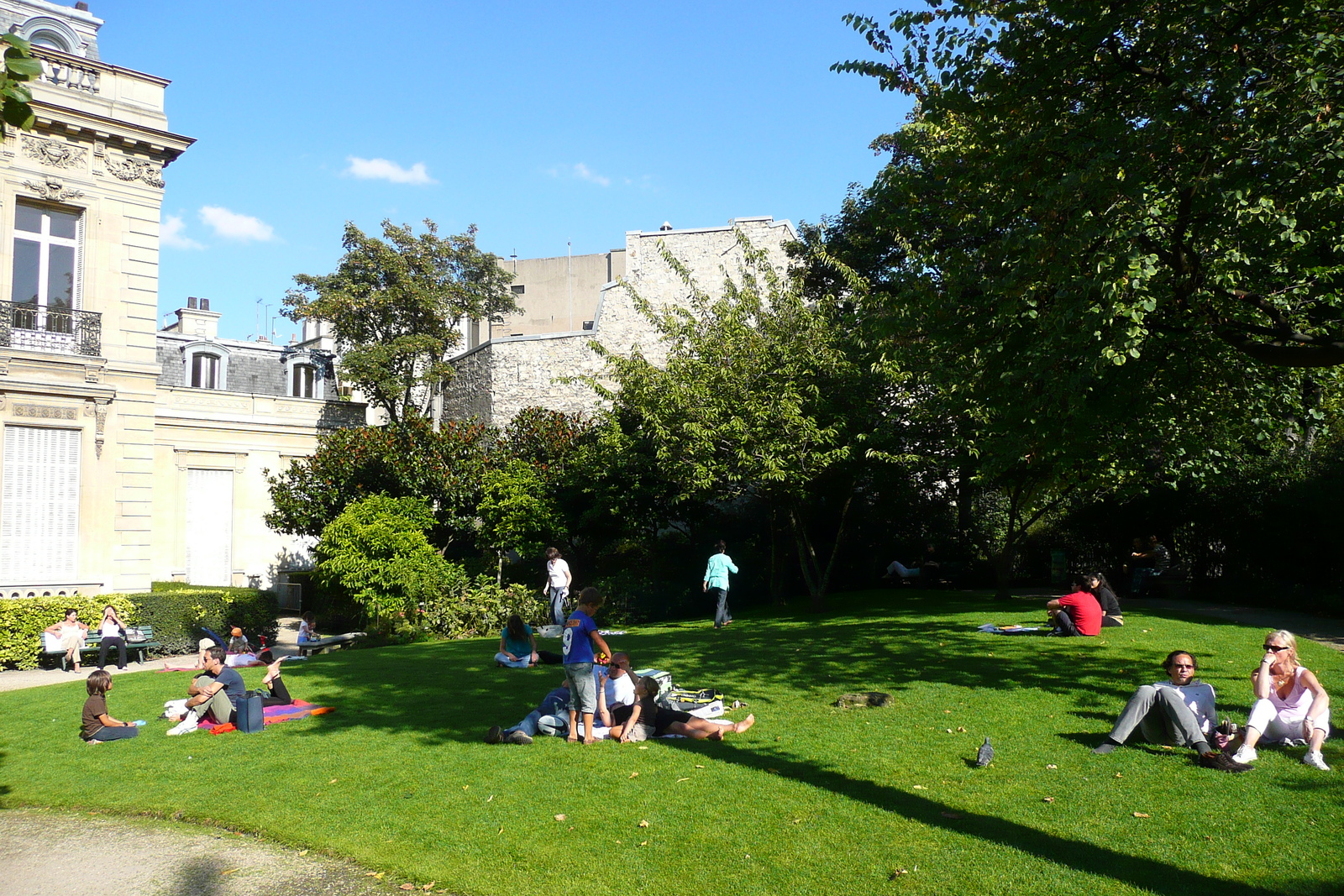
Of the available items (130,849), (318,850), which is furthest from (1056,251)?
(130,849)

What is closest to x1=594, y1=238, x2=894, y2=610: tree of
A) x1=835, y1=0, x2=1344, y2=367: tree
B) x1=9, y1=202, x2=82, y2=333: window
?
x1=835, y1=0, x2=1344, y2=367: tree

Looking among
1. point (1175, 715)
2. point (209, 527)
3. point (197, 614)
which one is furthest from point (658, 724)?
point (209, 527)

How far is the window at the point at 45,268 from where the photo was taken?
18.1 metres

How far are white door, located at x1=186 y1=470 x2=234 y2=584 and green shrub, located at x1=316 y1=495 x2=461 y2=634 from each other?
381 inches

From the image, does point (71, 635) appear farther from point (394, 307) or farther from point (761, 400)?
point (394, 307)

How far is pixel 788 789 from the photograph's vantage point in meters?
6.98

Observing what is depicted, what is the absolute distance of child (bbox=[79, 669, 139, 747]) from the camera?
975 cm

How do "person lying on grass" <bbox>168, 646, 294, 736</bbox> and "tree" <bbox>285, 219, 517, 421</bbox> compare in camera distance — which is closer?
"person lying on grass" <bbox>168, 646, 294, 736</bbox>

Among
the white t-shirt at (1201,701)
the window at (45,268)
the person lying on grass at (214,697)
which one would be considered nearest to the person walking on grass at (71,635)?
the window at (45,268)

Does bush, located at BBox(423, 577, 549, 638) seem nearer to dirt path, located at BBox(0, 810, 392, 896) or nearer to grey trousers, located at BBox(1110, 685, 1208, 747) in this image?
dirt path, located at BBox(0, 810, 392, 896)

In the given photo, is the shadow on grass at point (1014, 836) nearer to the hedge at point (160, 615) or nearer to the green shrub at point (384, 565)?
the green shrub at point (384, 565)

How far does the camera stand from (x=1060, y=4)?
9195 millimetres

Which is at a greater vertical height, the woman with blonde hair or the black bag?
the woman with blonde hair

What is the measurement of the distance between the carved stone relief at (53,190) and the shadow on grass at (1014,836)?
17956 mm
